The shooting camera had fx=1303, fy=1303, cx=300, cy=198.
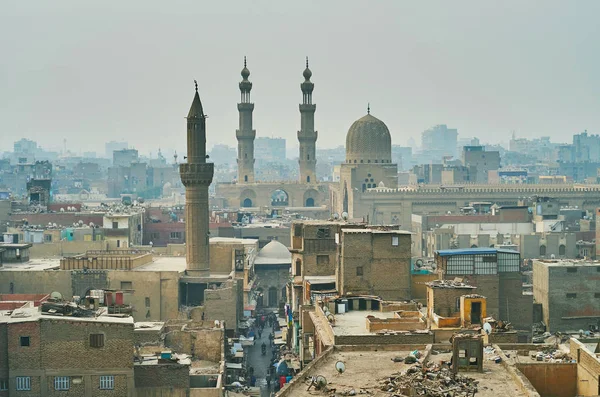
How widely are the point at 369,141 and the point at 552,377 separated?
6546 cm

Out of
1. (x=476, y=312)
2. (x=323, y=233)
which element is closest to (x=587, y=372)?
(x=476, y=312)

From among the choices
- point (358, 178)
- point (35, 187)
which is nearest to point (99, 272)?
point (35, 187)

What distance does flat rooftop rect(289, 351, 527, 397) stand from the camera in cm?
2222

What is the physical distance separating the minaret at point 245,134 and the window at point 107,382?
69688 millimetres

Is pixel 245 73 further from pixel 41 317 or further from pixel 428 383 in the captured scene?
pixel 428 383

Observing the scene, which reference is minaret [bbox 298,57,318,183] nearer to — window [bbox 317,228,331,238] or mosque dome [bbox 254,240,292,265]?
mosque dome [bbox 254,240,292,265]

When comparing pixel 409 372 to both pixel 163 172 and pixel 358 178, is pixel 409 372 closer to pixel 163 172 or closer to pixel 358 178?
pixel 358 178

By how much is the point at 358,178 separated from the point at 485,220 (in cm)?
2323

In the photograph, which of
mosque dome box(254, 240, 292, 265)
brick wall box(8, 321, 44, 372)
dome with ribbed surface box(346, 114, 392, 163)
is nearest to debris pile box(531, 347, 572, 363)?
brick wall box(8, 321, 44, 372)

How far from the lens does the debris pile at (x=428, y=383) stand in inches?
826

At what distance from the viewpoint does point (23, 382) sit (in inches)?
1108

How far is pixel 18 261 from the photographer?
155 ft

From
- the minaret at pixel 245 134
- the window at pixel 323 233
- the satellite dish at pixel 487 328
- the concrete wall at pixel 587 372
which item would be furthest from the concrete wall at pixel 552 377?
the minaret at pixel 245 134

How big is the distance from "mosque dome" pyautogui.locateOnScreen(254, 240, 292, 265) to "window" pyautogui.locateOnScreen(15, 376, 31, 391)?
3059cm
